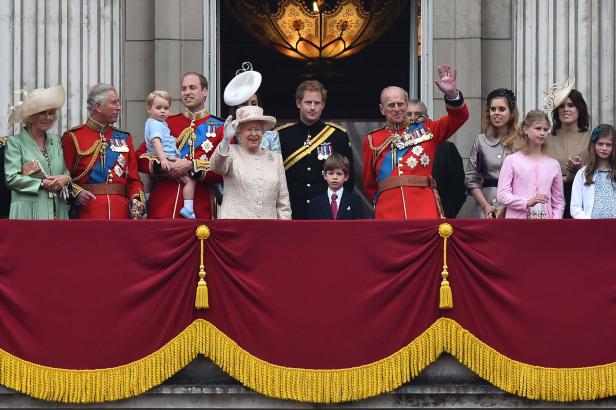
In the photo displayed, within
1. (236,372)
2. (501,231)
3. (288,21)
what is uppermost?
(288,21)

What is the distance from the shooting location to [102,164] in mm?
13398

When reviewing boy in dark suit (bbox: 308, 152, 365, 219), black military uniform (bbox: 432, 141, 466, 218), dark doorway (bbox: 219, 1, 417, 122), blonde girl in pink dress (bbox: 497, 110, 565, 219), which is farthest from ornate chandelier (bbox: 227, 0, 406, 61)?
blonde girl in pink dress (bbox: 497, 110, 565, 219)

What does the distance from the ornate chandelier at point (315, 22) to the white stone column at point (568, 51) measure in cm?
248

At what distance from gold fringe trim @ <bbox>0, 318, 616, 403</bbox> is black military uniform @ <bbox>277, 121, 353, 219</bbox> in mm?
1840

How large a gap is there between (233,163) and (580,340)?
2952 millimetres

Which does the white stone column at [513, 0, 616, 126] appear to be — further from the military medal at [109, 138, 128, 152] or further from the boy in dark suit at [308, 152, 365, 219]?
the military medal at [109, 138, 128, 152]

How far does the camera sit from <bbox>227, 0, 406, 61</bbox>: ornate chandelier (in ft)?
59.9

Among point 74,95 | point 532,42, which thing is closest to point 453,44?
point 532,42

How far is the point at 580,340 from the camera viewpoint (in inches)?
480

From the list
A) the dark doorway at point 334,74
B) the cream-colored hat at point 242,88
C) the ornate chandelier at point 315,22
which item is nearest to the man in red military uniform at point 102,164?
the cream-colored hat at point 242,88

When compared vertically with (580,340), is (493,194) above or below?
above

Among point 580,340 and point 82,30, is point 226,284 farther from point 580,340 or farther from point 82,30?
point 82,30

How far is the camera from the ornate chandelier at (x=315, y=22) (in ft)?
59.9

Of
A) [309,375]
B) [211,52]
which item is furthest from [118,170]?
[211,52]
